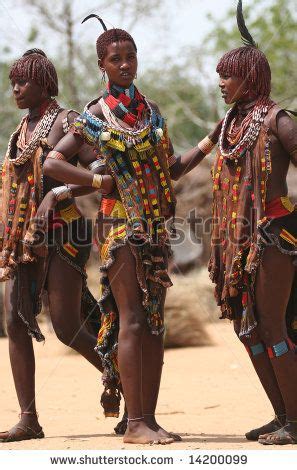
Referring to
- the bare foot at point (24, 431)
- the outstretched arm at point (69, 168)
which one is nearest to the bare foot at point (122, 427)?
the bare foot at point (24, 431)

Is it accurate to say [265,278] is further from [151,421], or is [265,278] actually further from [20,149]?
[20,149]

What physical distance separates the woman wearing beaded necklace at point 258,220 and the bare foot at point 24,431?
4.59 ft

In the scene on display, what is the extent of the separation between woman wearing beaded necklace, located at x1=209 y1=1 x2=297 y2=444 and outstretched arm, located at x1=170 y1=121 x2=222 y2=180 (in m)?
0.18

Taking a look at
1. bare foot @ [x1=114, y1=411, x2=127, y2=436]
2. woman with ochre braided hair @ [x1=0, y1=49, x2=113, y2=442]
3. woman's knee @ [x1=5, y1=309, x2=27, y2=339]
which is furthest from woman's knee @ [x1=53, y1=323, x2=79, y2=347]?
bare foot @ [x1=114, y1=411, x2=127, y2=436]

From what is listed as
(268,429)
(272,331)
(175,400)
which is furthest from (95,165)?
(175,400)

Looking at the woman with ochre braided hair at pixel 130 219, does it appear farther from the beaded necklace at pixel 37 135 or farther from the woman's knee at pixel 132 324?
the beaded necklace at pixel 37 135

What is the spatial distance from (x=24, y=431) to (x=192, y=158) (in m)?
1.91

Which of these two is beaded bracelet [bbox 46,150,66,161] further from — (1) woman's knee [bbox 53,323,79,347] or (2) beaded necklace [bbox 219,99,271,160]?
(1) woman's knee [bbox 53,323,79,347]

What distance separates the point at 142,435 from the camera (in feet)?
16.4

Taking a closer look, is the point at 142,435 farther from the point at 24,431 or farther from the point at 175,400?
the point at 175,400

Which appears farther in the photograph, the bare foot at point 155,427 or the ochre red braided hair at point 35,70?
the ochre red braided hair at point 35,70

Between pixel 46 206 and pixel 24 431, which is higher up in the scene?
pixel 46 206

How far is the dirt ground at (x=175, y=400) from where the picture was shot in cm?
549

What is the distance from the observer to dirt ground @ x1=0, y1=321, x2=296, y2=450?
18.0 feet
